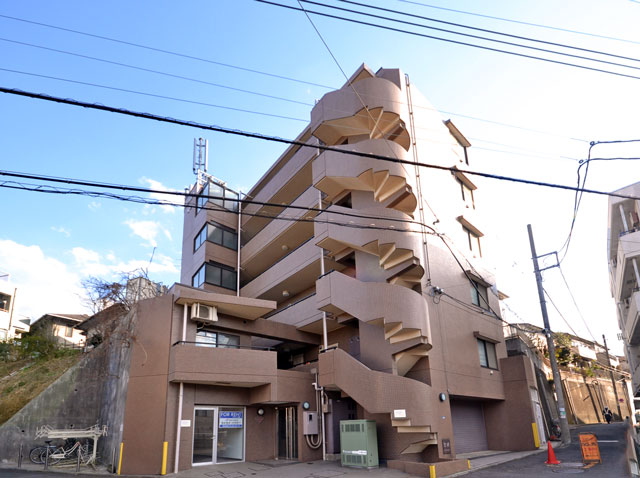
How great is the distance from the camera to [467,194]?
25.3 metres

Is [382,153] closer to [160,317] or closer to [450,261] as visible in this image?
[450,261]

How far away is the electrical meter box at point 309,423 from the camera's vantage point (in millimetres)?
17516

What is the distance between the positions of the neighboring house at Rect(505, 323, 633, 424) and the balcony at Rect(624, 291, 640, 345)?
13.9 ft

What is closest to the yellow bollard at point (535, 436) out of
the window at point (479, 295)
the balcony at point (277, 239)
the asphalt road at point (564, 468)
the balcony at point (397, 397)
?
the asphalt road at point (564, 468)

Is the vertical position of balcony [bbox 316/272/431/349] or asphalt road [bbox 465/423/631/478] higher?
balcony [bbox 316/272/431/349]

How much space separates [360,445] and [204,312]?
25.0ft

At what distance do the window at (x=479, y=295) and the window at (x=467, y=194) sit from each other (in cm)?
463

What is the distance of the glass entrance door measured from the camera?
16392 mm

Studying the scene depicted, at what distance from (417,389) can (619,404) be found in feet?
146

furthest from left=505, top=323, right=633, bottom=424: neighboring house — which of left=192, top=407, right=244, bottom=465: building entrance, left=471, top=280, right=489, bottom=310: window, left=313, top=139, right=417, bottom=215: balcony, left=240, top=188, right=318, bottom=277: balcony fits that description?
left=192, top=407, right=244, bottom=465: building entrance

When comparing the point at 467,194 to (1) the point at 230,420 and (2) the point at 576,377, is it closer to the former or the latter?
(1) the point at 230,420

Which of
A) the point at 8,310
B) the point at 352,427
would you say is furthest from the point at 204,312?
the point at 8,310

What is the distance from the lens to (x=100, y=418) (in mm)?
17906

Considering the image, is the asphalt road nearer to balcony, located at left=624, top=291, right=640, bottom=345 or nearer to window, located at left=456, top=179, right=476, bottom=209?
balcony, located at left=624, top=291, right=640, bottom=345
